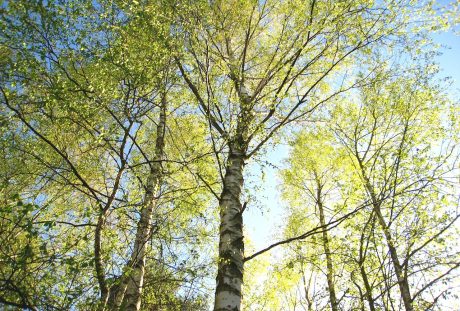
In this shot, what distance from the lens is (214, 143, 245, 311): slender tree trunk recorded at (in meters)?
3.84

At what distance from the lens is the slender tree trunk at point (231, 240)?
3842 mm

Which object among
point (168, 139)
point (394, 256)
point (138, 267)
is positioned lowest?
point (138, 267)

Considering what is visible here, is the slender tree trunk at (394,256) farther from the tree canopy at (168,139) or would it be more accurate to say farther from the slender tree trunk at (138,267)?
the slender tree trunk at (138,267)

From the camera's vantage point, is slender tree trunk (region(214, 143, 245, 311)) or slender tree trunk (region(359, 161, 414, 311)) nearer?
slender tree trunk (region(214, 143, 245, 311))

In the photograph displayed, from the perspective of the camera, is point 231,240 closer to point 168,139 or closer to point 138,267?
point 138,267

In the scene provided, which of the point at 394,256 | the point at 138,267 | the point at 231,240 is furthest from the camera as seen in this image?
the point at 394,256

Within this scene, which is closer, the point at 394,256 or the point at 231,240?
the point at 231,240

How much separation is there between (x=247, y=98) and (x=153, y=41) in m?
2.41

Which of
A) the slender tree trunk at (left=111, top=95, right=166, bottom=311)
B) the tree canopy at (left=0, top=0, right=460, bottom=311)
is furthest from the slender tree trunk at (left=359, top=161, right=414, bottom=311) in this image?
the slender tree trunk at (left=111, top=95, right=166, bottom=311)

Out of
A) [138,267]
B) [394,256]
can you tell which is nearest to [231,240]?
[138,267]

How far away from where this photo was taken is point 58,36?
4.45m

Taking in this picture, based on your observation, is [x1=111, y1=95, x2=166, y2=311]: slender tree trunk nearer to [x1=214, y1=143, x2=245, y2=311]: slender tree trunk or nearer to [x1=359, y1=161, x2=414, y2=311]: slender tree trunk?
[x1=214, y1=143, x2=245, y2=311]: slender tree trunk

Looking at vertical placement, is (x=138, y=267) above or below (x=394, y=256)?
below

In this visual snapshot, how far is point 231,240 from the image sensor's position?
4.45 m
